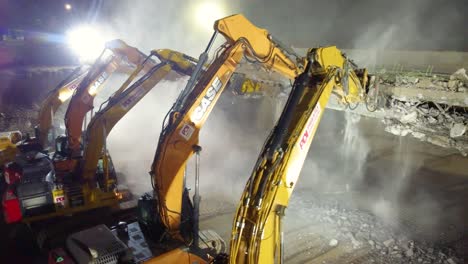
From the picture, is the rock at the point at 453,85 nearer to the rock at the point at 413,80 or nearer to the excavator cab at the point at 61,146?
the rock at the point at 413,80

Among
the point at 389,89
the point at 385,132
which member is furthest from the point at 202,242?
the point at 389,89

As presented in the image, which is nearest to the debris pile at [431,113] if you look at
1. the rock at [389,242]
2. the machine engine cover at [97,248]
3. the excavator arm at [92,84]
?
the rock at [389,242]

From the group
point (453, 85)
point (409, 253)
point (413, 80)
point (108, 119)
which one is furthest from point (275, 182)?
point (413, 80)

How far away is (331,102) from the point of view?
1600 cm

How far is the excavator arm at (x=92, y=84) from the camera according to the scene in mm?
8211

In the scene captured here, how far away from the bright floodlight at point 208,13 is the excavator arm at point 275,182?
27970 millimetres

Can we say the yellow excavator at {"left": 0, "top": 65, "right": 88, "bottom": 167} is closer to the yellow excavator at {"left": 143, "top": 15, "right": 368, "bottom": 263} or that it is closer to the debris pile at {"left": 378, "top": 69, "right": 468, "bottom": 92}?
the yellow excavator at {"left": 143, "top": 15, "right": 368, "bottom": 263}

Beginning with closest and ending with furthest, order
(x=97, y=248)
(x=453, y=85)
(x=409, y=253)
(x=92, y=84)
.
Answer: (x=97, y=248)
(x=409, y=253)
(x=92, y=84)
(x=453, y=85)

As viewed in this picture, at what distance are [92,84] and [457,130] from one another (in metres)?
12.6

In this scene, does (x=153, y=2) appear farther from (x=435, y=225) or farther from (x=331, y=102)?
(x=435, y=225)

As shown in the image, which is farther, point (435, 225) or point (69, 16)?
point (69, 16)

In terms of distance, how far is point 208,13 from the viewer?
30547 mm

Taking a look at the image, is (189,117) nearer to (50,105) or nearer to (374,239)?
(374,239)

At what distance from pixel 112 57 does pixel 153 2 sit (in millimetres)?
25274
